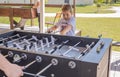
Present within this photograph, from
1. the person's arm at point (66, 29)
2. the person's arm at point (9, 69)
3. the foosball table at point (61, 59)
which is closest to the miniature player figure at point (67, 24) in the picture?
the person's arm at point (66, 29)

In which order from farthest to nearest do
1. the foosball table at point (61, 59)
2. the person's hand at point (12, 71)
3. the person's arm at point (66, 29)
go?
1. the person's arm at point (66, 29)
2. the foosball table at point (61, 59)
3. the person's hand at point (12, 71)

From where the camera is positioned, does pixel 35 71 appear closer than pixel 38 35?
Yes

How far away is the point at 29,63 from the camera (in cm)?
199

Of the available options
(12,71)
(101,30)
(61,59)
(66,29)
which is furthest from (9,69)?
(101,30)

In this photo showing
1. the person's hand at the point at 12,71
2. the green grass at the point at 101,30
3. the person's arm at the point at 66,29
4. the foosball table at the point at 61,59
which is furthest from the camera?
the green grass at the point at 101,30

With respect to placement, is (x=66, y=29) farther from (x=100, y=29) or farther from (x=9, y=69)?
(x=100, y=29)

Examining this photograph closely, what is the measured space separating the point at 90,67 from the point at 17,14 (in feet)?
19.3

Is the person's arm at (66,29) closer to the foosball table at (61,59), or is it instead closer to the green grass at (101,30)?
the foosball table at (61,59)

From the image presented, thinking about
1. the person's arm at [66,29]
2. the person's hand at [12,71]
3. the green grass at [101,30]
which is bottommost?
the green grass at [101,30]

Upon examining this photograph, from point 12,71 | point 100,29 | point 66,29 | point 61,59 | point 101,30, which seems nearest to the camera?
point 12,71

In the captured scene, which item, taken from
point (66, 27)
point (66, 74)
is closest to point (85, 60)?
point (66, 74)

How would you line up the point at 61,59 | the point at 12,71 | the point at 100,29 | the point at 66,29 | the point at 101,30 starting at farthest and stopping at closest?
the point at 100,29 < the point at 101,30 < the point at 66,29 < the point at 61,59 < the point at 12,71

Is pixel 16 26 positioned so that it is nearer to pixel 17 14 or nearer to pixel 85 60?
pixel 17 14

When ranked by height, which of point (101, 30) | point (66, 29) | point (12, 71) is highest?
point (12, 71)
